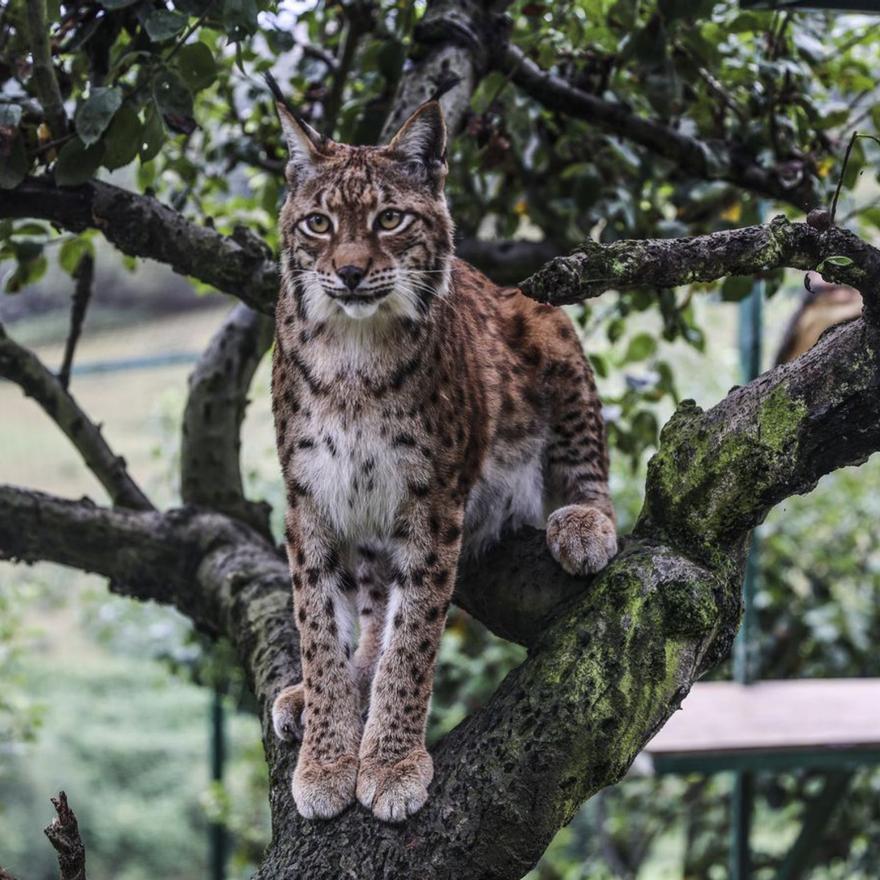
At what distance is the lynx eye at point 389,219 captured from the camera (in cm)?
291

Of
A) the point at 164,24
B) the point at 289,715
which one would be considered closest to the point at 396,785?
the point at 289,715

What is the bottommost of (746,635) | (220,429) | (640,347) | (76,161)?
(746,635)

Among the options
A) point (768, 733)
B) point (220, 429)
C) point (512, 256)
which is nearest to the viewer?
point (220, 429)

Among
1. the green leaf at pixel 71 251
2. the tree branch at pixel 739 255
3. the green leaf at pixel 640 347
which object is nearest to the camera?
the tree branch at pixel 739 255

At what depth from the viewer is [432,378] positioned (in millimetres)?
2941

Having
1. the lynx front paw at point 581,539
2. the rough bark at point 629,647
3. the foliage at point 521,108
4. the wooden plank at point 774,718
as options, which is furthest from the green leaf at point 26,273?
the wooden plank at point 774,718

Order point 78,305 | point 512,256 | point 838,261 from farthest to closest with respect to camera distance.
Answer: point 512,256, point 78,305, point 838,261

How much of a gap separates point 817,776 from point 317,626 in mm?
5574

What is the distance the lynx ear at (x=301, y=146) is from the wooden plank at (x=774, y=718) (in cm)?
246

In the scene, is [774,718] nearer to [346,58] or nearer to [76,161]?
[346,58]

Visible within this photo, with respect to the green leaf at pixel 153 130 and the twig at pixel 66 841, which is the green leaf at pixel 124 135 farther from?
the twig at pixel 66 841

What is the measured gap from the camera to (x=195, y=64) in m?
3.03

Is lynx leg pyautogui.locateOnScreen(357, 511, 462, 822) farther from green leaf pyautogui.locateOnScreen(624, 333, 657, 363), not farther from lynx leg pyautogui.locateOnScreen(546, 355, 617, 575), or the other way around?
green leaf pyautogui.locateOnScreen(624, 333, 657, 363)

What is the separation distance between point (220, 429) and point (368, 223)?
62.3 inches
